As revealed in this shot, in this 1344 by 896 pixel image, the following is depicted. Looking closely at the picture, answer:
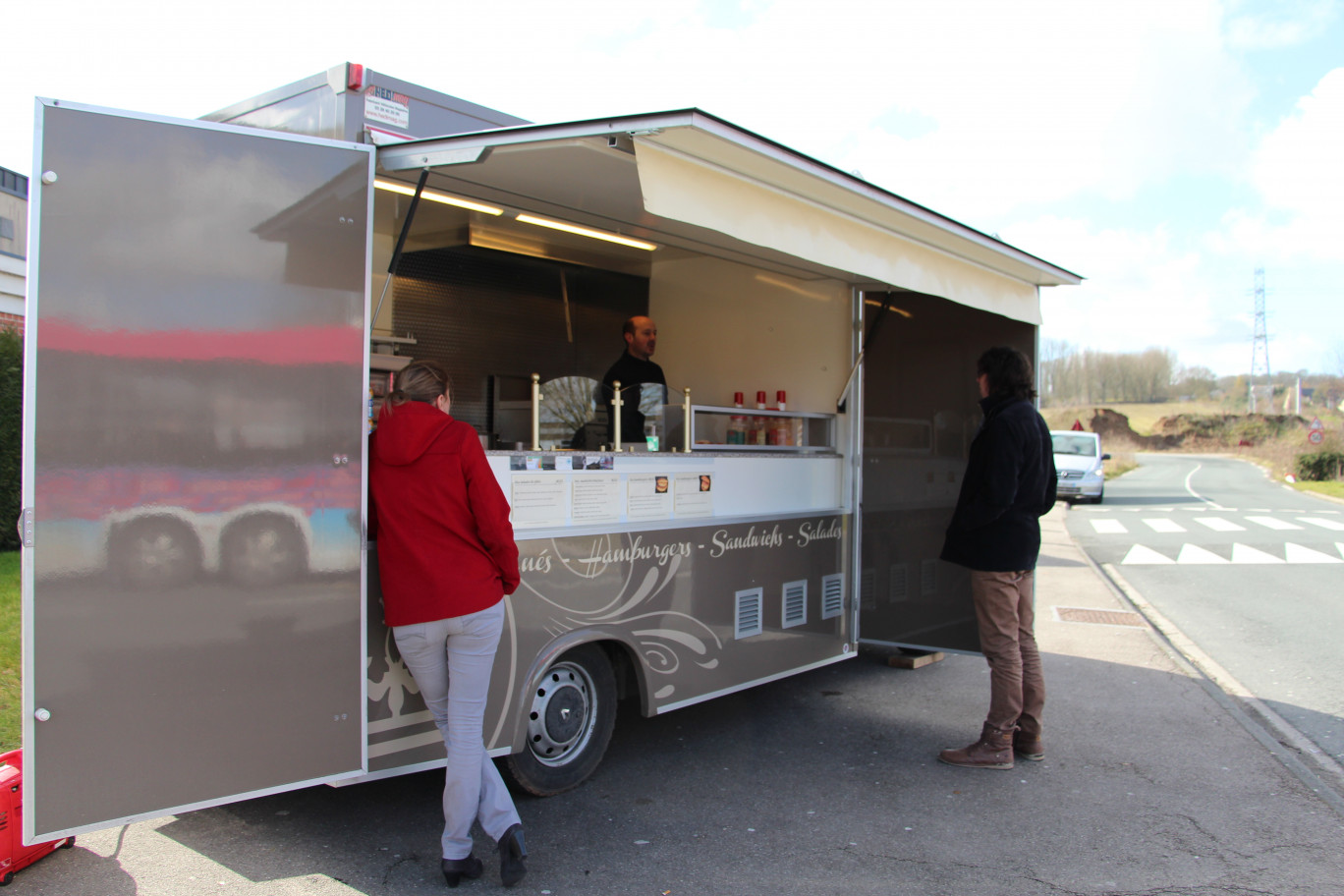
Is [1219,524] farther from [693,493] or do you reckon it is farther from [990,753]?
[693,493]

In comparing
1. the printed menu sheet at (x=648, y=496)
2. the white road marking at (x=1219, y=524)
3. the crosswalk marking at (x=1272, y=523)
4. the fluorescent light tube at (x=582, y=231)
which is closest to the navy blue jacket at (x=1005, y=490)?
the printed menu sheet at (x=648, y=496)

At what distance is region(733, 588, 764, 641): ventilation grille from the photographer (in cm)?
471

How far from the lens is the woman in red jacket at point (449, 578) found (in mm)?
3104

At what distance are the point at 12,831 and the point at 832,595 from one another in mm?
3950

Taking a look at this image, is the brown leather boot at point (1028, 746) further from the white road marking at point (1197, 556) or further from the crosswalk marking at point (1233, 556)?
the white road marking at point (1197, 556)

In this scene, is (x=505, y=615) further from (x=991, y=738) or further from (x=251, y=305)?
(x=991, y=738)

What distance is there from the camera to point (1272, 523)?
16672mm

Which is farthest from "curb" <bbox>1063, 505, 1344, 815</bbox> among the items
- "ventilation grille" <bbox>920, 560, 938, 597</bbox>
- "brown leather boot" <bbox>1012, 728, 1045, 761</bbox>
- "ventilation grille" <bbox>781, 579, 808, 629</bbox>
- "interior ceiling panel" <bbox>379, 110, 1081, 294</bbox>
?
"interior ceiling panel" <bbox>379, 110, 1081, 294</bbox>

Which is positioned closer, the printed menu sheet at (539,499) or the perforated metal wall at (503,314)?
the printed menu sheet at (539,499)

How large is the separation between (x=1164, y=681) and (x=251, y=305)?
6119mm

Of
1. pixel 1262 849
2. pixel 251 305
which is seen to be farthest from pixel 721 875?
pixel 251 305

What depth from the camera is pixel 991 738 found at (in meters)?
4.50

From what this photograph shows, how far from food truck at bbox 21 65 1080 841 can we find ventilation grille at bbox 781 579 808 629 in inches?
0.7

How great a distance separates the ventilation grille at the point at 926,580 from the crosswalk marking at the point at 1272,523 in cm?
1297
